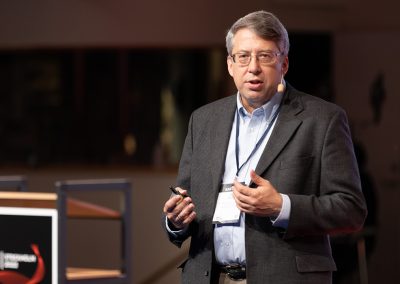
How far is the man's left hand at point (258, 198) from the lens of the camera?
212cm

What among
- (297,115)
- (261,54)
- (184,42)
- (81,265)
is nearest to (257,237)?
(297,115)

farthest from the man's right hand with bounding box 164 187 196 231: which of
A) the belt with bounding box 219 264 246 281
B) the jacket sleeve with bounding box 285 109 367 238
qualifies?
the jacket sleeve with bounding box 285 109 367 238

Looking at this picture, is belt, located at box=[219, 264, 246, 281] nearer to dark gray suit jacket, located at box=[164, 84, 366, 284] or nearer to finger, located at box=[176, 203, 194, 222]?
dark gray suit jacket, located at box=[164, 84, 366, 284]

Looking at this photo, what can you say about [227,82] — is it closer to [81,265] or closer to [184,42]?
[184,42]

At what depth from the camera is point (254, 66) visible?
2.26m

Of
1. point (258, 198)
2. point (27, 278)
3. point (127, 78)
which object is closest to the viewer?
point (258, 198)

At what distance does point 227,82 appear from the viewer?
Result: 7.48m

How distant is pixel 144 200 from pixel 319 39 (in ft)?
7.37

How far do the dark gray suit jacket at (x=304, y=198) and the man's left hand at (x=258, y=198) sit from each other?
2.1 inches

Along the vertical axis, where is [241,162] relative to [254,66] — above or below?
below

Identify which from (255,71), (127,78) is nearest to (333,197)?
(255,71)

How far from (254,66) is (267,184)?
1.12 ft

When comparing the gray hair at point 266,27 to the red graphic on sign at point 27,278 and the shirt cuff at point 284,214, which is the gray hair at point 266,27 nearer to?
the shirt cuff at point 284,214

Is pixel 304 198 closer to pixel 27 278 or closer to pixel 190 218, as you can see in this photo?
pixel 190 218
